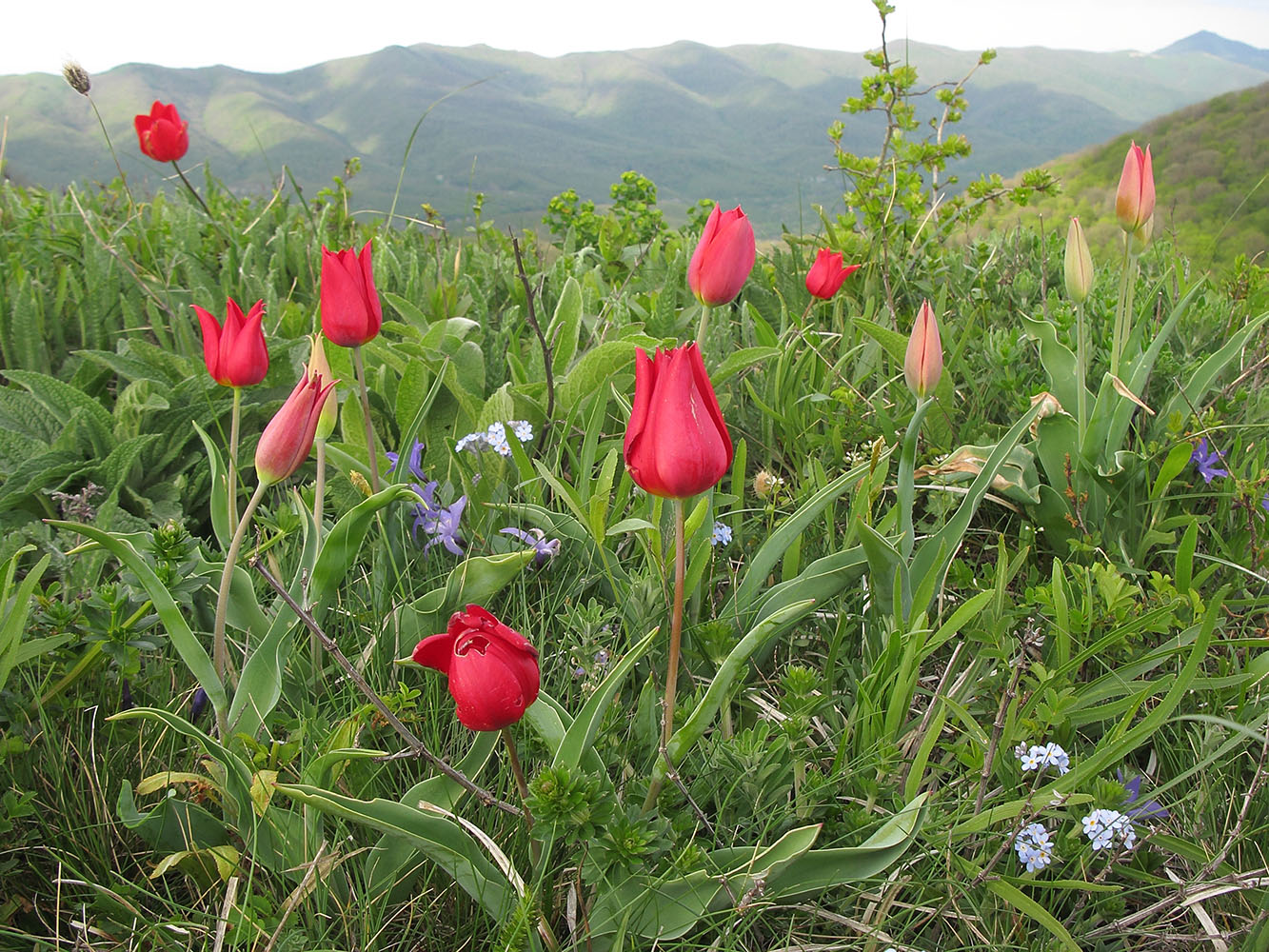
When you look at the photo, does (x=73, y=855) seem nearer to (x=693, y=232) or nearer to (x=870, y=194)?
(x=870, y=194)

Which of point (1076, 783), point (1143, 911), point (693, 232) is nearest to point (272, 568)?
point (1076, 783)

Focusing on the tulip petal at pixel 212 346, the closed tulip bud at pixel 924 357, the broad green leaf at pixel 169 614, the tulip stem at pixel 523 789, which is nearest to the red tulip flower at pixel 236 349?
the tulip petal at pixel 212 346

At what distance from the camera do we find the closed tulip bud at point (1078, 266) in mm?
1783

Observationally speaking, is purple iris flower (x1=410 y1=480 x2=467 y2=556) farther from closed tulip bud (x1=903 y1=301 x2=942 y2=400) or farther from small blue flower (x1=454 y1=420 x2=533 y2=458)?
A: closed tulip bud (x1=903 y1=301 x2=942 y2=400)

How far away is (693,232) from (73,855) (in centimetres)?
383

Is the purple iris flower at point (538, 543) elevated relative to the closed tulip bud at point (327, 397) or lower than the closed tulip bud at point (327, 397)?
lower

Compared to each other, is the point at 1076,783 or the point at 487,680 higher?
the point at 487,680

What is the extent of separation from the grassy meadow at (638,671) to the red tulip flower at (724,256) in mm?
93

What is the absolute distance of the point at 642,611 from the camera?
1523mm

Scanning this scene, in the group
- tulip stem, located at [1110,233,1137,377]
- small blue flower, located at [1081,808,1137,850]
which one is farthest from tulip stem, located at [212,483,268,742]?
tulip stem, located at [1110,233,1137,377]

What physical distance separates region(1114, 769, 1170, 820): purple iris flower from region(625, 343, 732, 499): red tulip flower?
808 mm

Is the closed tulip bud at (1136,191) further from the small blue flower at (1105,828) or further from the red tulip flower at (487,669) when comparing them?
the red tulip flower at (487,669)

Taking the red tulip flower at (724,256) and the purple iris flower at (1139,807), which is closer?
the purple iris flower at (1139,807)

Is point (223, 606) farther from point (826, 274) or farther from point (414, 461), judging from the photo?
point (826, 274)
